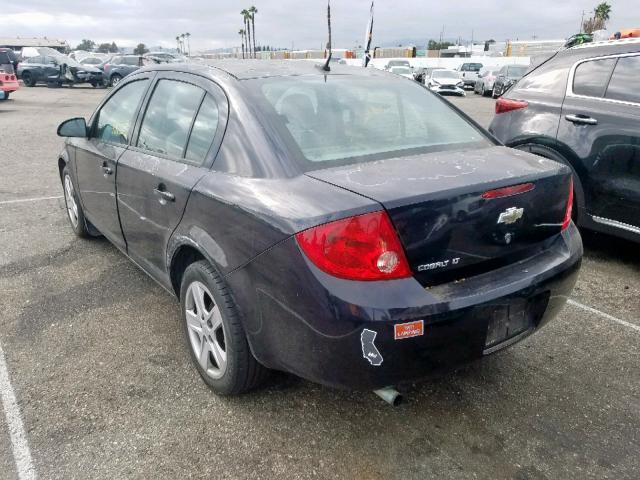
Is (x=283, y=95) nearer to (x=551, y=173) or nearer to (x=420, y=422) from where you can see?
(x=551, y=173)

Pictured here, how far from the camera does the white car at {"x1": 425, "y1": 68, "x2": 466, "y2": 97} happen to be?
26.2m

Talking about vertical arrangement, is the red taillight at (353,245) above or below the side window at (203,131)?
below

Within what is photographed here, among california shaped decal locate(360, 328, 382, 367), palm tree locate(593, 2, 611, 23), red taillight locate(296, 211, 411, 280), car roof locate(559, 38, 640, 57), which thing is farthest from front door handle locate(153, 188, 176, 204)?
palm tree locate(593, 2, 611, 23)

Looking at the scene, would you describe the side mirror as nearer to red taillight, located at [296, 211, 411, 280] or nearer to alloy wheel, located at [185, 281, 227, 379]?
alloy wheel, located at [185, 281, 227, 379]

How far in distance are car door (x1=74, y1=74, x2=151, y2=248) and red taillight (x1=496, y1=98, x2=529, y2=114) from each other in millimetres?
3224

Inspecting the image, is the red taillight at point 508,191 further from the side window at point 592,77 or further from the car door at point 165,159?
the side window at point 592,77

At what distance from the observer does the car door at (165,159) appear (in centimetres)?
267

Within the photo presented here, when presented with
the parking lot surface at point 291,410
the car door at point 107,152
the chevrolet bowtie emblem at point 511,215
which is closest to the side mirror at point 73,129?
the car door at point 107,152

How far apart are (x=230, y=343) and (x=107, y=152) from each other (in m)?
1.88

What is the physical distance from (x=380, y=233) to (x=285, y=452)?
3.52 ft

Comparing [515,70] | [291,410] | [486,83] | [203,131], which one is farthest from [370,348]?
[486,83]

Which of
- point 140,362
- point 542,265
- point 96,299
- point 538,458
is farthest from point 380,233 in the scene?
point 96,299

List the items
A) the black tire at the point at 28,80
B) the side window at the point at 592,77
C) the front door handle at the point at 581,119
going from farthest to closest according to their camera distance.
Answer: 1. the black tire at the point at 28,80
2. the side window at the point at 592,77
3. the front door handle at the point at 581,119

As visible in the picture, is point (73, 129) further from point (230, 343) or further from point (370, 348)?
point (370, 348)
